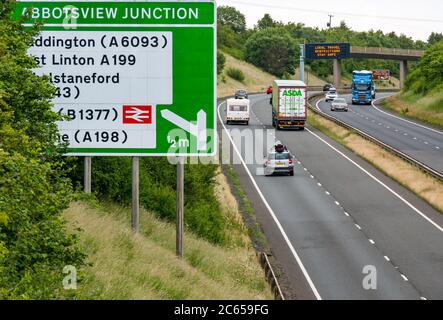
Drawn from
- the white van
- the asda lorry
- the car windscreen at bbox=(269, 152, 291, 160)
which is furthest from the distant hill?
the car windscreen at bbox=(269, 152, 291, 160)

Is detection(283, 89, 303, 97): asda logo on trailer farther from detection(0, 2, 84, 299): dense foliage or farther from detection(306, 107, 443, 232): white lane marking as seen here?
A: detection(0, 2, 84, 299): dense foliage

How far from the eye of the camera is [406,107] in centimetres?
11356

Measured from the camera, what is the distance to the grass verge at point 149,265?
1780 centimetres

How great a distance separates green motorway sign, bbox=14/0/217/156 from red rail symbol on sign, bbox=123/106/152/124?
0.08 ft

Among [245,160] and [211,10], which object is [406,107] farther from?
[211,10]

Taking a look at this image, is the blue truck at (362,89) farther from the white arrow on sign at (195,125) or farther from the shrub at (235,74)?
the white arrow on sign at (195,125)

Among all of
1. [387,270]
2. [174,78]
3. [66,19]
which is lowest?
[387,270]

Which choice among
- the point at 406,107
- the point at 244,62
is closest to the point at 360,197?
the point at 406,107

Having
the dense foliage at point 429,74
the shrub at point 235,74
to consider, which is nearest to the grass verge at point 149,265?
the dense foliage at point 429,74

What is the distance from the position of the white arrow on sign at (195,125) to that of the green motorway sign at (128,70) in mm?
25

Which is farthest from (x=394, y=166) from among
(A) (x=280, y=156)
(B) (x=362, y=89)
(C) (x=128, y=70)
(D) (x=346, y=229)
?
(B) (x=362, y=89)

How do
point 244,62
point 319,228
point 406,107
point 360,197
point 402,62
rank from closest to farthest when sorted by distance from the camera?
point 319,228
point 360,197
point 406,107
point 402,62
point 244,62

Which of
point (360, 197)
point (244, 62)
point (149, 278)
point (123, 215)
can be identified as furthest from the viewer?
point (244, 62)

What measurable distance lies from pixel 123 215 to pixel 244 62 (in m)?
168
